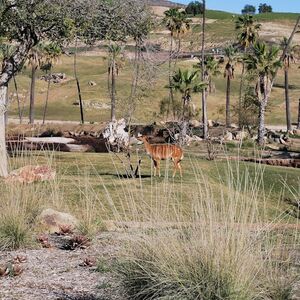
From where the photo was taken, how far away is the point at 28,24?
46.4 ft

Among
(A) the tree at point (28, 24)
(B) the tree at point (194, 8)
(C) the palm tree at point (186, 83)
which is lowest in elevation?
(C) the palm tree at point (186, 83)

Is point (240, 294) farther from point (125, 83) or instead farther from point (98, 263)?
point (125, 83)

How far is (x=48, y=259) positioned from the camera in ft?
29.5

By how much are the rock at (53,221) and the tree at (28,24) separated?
404 cm

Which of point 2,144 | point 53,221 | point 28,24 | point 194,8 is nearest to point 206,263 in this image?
point 53,221

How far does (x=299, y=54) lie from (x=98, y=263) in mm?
101403

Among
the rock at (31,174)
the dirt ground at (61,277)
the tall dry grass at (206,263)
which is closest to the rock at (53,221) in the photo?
the dirt ground at (61,277)

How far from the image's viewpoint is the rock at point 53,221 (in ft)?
36.8

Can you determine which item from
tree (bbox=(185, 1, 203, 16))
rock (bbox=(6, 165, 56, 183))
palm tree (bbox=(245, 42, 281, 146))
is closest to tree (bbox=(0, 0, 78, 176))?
rock (bbox=(6, 165, 56, 183))

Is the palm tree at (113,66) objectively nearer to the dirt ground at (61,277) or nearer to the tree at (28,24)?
the tree at (28,24)

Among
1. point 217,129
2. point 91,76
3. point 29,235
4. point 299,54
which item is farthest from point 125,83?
point 29,235

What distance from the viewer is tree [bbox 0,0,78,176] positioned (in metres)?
13.4

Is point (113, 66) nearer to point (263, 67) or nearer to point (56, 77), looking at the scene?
point (263, 67)

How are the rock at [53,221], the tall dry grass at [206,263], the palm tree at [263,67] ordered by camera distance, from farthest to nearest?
the palm tree at [263,67] < the rock at [53,221] < the tall dry grass at [206,263]
